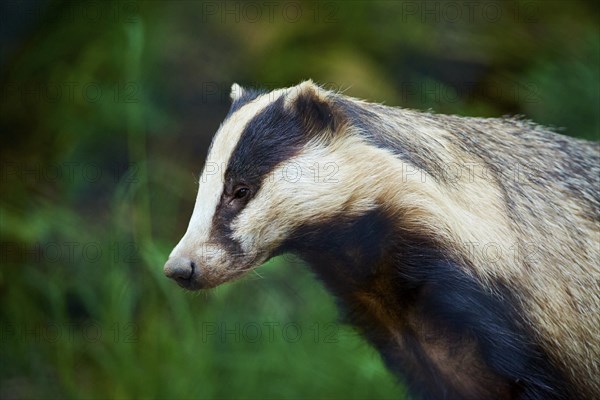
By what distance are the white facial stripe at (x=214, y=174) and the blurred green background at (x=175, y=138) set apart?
103cm

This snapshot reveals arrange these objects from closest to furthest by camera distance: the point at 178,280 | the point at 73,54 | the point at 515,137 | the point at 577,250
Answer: the point at 178,280
the point at 577,250
the point at 515,137
the point at 73,54

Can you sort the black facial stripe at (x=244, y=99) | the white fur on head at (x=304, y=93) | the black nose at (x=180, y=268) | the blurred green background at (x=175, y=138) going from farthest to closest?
the blurred green background at (x=175, y=138) → the black facial stripe at (x=244, y=99) → the white fur on head at (x=304, y=93) → the black nose at (x=180, y=268)

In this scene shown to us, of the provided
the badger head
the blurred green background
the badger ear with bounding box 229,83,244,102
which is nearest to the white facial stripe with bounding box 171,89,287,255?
the badger head

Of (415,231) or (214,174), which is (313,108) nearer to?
(214,174)

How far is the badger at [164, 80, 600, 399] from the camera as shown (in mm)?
2424

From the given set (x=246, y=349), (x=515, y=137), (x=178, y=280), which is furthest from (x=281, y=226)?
(x=246, y=349)

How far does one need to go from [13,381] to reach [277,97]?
8.92ft

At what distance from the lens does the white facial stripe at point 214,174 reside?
2396 mm

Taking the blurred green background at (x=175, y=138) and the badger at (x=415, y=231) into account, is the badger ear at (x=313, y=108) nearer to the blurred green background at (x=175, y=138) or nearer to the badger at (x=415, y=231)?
the badger at (x=415, y=231)

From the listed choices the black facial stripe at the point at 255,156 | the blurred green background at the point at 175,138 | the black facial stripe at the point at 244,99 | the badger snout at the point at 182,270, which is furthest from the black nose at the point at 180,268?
the blurred green background at the point at 175,138

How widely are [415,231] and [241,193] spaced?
1.58 ft

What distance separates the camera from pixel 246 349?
4.39 m

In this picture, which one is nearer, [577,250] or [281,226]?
[281,226]

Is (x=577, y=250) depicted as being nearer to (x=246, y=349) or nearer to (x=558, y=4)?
(x=246, y=349)
